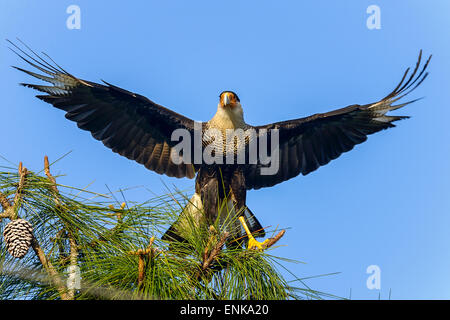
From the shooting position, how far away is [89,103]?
6617 millimetres

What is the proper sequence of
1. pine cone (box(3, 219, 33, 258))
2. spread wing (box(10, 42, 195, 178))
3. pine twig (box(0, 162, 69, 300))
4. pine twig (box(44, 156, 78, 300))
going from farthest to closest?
spread wing (box(10, 42, 195, 178)) < pine twig (box(44, 156, 78, 300)) < pine twig (box(0, 162, 69, 300)) < pine cone (box(3, 219, 33, 258))

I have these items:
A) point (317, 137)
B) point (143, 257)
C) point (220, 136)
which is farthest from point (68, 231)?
point (317, 137)

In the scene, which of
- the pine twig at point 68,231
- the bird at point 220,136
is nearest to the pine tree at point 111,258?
the pine twig at point 68,231

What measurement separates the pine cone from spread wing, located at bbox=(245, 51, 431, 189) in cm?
395

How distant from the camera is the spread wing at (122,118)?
6398 millimetres

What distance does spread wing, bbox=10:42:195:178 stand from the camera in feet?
21.0

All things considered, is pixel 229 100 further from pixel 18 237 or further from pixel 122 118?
pixel 18 237

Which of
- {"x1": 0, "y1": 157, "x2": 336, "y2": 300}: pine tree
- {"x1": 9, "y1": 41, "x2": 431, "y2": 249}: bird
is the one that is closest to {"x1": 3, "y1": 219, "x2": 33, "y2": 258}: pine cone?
{"x1": 0, "y1": 157, "x2": 336, "y2": 300}: pine tree

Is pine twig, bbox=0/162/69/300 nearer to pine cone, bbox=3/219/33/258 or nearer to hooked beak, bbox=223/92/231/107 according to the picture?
pine cone, bbox=3/219/33/258

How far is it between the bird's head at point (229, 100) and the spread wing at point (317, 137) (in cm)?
43

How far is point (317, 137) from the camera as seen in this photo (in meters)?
7.14

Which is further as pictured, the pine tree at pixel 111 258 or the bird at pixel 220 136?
the bird at pixel 220 136

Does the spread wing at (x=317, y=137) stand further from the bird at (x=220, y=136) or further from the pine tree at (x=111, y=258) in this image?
the pine tree at (x=111, y=258)
